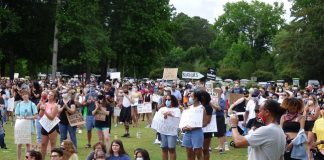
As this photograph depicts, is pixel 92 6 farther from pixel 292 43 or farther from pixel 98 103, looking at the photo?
pixel 292 43

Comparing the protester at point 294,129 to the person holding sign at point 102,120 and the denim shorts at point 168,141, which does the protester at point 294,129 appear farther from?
the person holding sign at point 102,120

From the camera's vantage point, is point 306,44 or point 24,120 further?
point 306,44

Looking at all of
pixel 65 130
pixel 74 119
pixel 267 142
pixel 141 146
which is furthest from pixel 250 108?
pixel 267 142

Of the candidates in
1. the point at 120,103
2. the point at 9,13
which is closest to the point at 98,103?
the point at 120,103

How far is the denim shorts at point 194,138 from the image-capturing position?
11352mm

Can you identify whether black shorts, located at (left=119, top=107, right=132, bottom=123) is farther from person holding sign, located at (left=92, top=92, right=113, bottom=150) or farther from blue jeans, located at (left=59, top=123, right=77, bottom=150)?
blue jeans, located at (left=59, top=123, right=77, bottom=150)

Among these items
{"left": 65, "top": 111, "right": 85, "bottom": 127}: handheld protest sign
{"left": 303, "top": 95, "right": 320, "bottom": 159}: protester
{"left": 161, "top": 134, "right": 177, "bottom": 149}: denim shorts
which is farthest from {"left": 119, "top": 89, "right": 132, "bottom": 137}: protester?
{"left": 303, "top": 95, "right": 320, "bottom": 159}: protester

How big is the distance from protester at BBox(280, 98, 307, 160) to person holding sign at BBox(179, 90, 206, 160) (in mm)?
3097

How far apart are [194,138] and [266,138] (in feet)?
17.4

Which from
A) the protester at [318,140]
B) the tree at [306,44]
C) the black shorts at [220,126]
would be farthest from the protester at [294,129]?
the tree at [306,44]

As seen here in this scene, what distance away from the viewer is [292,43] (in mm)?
71812

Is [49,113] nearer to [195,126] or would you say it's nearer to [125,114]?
[195,126]

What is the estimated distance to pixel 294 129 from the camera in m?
8.37

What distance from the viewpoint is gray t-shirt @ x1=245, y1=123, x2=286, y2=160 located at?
6.09m
